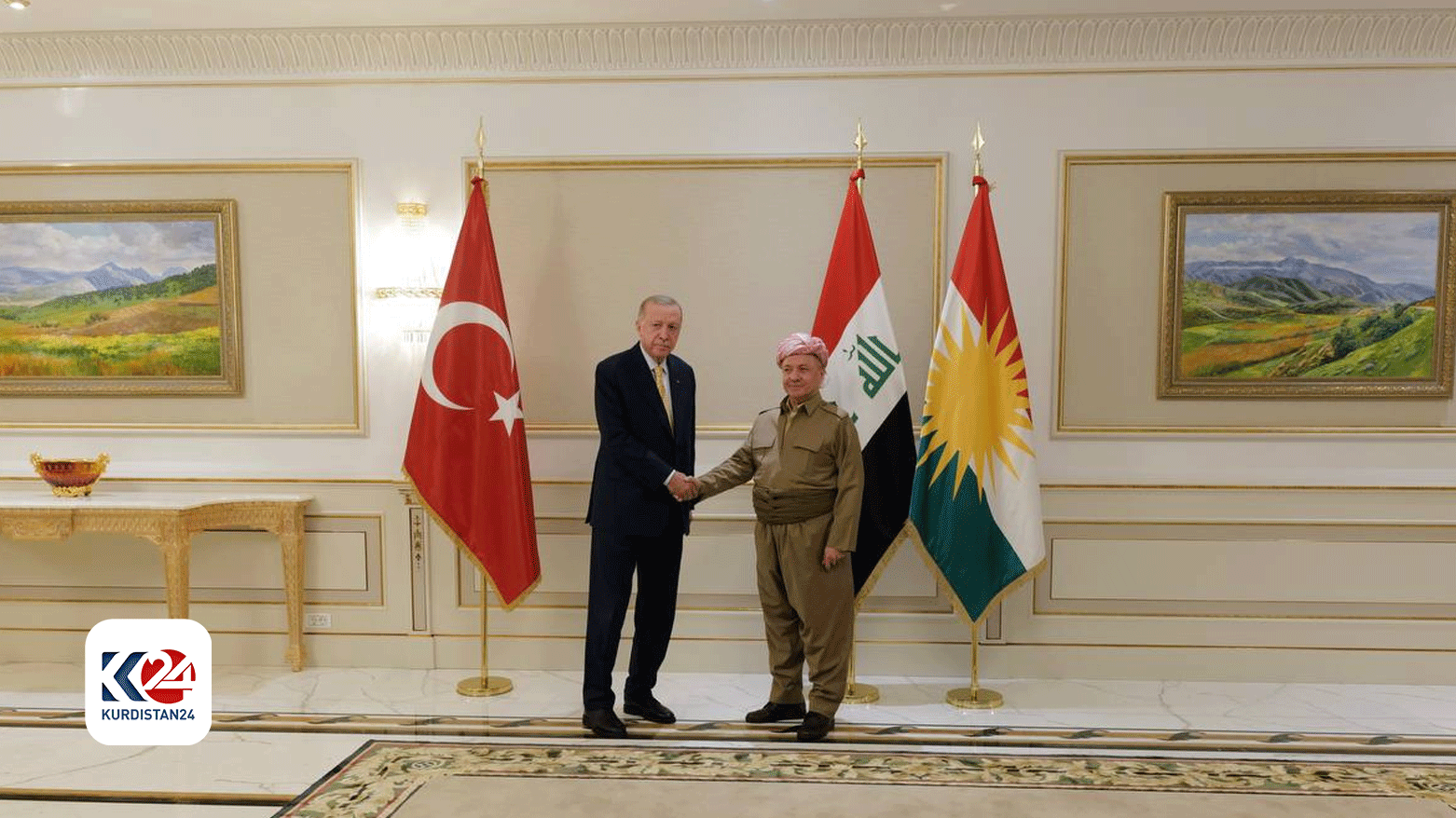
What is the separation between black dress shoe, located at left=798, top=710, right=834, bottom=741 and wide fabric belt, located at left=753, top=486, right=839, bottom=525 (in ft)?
2.31

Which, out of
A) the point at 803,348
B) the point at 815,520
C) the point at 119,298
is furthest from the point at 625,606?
the point at 119,298

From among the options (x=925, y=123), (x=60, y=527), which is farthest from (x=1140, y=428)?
(x=60, y=527)

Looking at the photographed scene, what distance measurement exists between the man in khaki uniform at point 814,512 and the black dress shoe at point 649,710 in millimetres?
510

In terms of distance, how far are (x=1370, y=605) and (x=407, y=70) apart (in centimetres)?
480

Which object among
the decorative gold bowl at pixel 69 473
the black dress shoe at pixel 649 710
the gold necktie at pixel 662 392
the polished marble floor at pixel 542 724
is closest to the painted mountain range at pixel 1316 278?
the polished marble floor at pixel 542 724

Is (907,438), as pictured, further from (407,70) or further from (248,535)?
(248,535)

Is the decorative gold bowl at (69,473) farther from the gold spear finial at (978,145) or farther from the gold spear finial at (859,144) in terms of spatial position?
the gold spear finial at (978,145)

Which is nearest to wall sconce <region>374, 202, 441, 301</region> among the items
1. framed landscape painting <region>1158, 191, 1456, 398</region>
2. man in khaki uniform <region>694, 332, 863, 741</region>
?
man in khaki uniform <region>694, 332, 863, 741</region>

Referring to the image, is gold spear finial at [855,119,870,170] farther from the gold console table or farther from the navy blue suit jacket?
the gold console table

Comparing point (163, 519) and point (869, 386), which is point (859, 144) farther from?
point (163, 519)

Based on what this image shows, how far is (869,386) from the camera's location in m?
3.58

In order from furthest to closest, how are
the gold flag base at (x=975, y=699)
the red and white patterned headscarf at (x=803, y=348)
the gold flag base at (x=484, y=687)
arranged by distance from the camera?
the gold flag base at (x=484, y=687) < the gold flag base at (x=975, y=699) < the red and white patterned headscarf at (x=803, y=348)

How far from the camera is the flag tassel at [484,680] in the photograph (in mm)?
3680

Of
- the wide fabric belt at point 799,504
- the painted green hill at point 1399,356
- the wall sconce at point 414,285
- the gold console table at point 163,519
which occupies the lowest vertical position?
the gold console table at point 163,519
